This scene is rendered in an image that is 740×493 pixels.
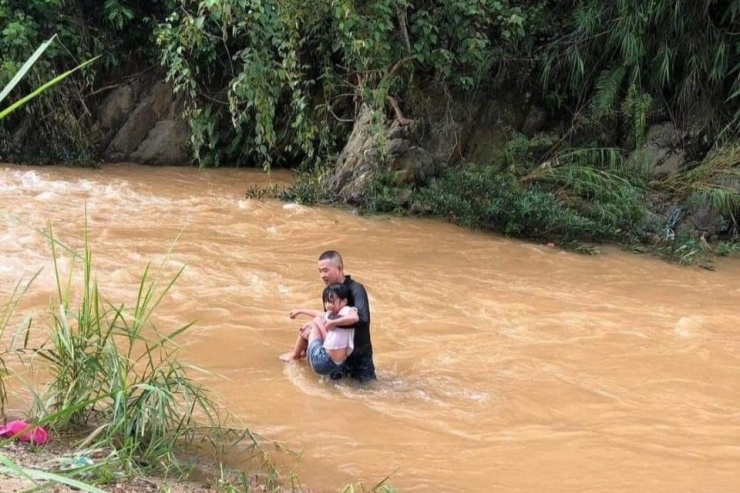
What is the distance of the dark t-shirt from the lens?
Answer: 4.70m

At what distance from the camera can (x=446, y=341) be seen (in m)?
5.73

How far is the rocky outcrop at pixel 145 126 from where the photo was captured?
13.3 meters

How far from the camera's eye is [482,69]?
1084cm

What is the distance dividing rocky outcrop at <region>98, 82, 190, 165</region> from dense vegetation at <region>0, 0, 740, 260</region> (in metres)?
0.59

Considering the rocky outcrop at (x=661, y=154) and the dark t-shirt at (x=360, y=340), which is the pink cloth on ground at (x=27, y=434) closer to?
the dark t-shirt at (x=360, y=340)

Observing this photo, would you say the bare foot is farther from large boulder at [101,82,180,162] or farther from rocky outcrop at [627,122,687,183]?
large boulder at [101,82,180,162]

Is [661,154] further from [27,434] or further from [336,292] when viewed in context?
[27,434]

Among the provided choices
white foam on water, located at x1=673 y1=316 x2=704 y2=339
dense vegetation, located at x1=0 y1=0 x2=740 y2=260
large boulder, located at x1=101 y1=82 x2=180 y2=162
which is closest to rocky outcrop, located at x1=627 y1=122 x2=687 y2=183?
dense vegetation, located at x1=0 y1=0 x2=740 y2=260

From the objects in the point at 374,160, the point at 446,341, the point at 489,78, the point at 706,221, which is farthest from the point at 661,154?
the point at 446,341

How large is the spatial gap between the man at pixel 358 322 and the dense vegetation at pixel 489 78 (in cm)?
387

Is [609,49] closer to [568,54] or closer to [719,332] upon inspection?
[568,54]

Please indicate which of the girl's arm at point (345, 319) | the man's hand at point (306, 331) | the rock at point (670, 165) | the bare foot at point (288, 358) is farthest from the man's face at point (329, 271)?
the rock at point (670, 165)

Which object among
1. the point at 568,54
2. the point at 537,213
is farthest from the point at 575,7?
the point at 537,213

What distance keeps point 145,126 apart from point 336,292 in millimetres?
9908
